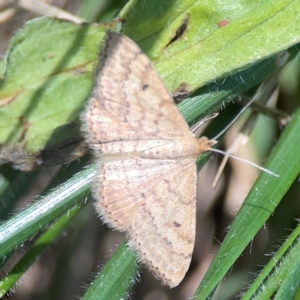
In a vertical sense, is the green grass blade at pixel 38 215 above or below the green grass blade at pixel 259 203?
above

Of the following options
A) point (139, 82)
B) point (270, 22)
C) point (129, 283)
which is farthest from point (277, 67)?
point (129, 283)

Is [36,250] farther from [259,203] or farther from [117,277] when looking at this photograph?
[259,203]

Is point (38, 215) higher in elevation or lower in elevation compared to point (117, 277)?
higher

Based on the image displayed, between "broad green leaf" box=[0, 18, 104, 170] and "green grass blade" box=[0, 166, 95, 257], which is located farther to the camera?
"broad green leaf" box=[0, 18, 104, 170]

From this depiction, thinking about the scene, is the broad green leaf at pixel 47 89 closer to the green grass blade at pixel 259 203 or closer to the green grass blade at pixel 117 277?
the green grass blade at pixel 117 277

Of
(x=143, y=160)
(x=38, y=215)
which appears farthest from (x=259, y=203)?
(x=38, y=215)

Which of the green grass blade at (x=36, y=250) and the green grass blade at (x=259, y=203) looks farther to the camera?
the green grass blade at (x=36, y=250)

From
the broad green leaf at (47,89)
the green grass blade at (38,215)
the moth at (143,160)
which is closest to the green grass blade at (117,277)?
the moth at (143,160)

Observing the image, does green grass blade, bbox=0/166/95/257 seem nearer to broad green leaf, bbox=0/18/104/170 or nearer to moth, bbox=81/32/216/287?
moth, bbox=81/32/216/287

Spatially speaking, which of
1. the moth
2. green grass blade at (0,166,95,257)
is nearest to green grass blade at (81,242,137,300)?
the moth
